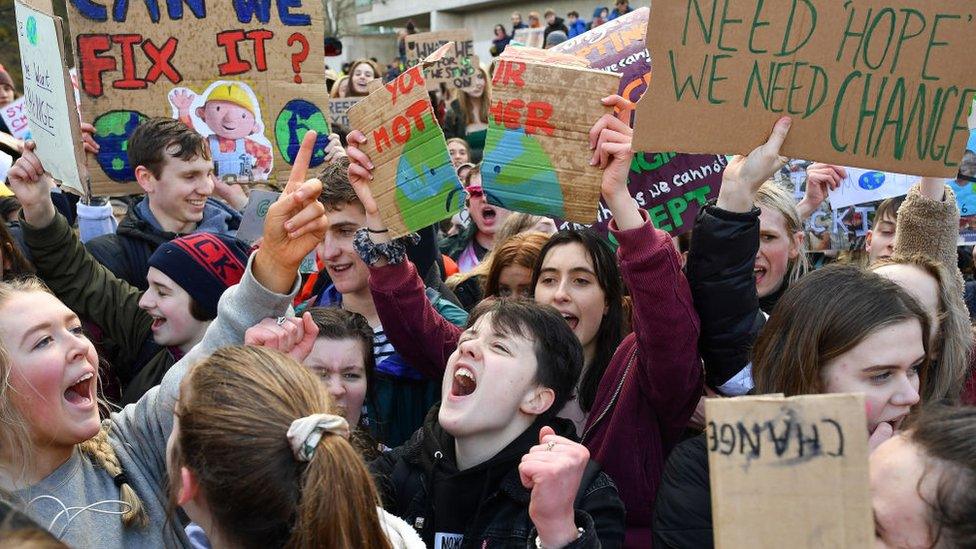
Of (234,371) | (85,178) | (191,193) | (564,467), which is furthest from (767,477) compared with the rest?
(191,193)

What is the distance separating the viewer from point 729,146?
2.58m

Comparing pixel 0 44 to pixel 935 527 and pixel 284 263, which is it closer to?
pixel 284 263

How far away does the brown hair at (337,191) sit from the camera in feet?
12.1

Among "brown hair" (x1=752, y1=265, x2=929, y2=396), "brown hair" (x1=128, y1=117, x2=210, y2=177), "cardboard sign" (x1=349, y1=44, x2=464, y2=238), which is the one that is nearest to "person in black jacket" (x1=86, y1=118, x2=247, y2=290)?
"brown hair" (x1=128, y1=117, x2=210, y2=177)

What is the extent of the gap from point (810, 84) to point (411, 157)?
4.20ft

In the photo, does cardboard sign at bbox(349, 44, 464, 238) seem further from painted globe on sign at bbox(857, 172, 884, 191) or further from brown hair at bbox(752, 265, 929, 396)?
painted globe on sign at bbox(857, 172, 884, 191)

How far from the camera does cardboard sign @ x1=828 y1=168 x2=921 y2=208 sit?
4418mm

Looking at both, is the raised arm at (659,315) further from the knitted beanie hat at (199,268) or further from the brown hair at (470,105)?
the brown hair at (470,105)

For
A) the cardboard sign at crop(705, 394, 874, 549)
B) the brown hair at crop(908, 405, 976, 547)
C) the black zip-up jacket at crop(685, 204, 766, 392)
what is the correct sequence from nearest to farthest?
1. the cardboard sign at crop(705, 394, 874, 549)
2. the brown hair at crop(908, 405, 976, 547)
3. the black zip-up jacket at crop(685, 204, 766, 392)

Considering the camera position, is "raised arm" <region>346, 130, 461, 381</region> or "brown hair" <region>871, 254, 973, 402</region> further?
"raised arm" <region>346, 130, 461, 381</region>

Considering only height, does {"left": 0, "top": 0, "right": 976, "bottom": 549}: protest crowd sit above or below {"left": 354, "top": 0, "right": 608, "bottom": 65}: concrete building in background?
below

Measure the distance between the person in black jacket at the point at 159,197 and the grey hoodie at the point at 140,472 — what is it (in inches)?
75.5

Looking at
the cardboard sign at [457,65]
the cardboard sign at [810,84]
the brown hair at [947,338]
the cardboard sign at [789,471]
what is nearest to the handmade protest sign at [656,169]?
the brown hair at [947,338]

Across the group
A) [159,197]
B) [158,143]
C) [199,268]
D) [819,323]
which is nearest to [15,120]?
[159,197]
